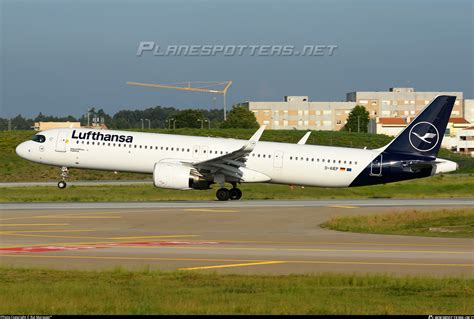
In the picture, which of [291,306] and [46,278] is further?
[46,278]

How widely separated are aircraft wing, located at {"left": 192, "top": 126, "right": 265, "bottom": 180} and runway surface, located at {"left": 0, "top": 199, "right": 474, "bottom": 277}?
3826 mm

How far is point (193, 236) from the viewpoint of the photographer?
30.2 metres

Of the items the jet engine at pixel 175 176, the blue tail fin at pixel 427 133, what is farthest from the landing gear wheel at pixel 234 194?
the blue tail fin at pixel 427 133

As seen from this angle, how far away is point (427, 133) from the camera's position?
4919cm

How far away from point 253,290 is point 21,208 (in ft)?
87.3

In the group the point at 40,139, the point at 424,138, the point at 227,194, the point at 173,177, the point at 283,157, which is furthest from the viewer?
the point at 40,139

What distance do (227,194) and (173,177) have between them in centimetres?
360

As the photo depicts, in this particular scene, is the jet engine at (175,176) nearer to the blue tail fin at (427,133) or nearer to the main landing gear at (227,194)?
the main landing gear at (227,194)

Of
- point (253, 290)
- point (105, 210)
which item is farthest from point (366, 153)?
point (253, 290)

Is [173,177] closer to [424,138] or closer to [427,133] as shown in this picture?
[424,138]

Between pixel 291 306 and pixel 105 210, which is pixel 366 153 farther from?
pixel 291 306

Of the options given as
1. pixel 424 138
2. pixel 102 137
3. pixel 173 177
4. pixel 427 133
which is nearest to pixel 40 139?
pixel 102 137

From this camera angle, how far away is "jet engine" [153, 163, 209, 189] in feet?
152

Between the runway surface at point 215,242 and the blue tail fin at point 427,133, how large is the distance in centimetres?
642
